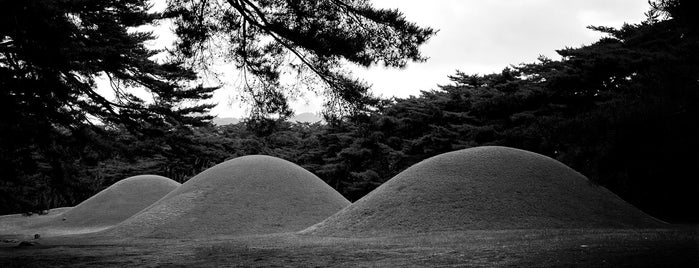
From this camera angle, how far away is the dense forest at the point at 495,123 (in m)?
8.96

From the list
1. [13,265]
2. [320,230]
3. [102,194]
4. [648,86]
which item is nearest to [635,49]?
[648,86]

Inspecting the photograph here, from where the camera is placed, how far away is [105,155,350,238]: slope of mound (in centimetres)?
1432

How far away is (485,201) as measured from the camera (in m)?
11.4

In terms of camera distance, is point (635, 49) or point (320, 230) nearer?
point (320, 230)

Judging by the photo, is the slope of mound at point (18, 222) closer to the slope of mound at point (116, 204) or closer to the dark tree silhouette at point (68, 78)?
the slope of mound at point (116, 204)

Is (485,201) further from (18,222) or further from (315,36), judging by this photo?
(18,222)

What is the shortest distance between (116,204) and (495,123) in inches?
623

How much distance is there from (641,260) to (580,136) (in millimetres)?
4804

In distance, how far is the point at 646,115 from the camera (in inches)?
351

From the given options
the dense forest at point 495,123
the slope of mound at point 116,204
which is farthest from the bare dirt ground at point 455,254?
the slope of mound at point 116,204

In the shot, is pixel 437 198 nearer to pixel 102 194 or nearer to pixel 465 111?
pixel 465 111

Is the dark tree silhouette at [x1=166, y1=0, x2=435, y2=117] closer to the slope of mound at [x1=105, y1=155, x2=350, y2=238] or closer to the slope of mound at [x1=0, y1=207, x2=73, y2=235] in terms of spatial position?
the slope of mound at [x1=105, y1=155, x2=350, y2=238]

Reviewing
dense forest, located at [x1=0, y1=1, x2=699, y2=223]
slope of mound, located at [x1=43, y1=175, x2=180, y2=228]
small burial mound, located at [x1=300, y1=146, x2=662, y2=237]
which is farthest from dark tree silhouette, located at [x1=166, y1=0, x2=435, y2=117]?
slope of mound, located at [x1=43, y1=175, x2=180, y2=228]

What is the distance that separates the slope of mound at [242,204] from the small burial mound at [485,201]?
2939mm
